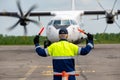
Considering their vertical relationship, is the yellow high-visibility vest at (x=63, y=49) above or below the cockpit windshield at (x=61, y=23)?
below

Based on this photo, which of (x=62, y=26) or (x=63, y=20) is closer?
(x=62, y=26)

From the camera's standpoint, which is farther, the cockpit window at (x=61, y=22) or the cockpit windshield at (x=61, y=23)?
the cockpit window at (x=61, y=22)

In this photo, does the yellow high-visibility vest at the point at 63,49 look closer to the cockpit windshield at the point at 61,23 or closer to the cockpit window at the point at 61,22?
the cockpit windshield at the point at 61,23

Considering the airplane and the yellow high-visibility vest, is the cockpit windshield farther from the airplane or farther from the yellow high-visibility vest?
the yellow high-visibility vest

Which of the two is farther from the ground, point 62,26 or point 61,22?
point 61,22

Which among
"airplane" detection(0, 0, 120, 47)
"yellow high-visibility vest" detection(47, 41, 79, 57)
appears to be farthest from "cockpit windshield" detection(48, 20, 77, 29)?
"yellow high-visibility vest" detection(47, 41, 79, 57)

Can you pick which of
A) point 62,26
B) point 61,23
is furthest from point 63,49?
point 61,23

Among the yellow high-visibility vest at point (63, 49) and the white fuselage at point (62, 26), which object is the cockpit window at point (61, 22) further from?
the yellow high-visibility vest at point (63, 49)

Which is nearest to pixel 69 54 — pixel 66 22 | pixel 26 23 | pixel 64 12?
pixel 66 22

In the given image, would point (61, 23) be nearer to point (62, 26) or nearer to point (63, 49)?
point (62, 26)

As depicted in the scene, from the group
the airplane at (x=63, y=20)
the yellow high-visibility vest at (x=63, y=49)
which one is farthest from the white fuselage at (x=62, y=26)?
the yellow high-visibility vest at (x=63, y=49)

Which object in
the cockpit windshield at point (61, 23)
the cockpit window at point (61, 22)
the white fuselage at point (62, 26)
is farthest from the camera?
the cockpit window at point (61, 22)

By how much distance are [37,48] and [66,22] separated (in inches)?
795

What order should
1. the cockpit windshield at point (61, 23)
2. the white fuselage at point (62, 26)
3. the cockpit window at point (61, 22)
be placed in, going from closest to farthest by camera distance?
the white fuselage at point (62, 26), the cockpit windshield at point (61, 23), the cockpit window at point (61, 22)
